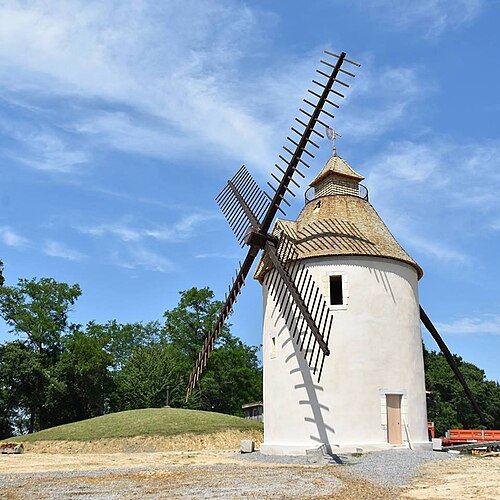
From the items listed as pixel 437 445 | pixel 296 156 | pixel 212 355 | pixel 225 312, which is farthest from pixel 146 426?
pixel 212 355

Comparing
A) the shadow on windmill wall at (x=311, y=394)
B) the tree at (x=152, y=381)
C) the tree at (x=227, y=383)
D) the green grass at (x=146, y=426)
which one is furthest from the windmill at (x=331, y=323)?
the tree at (x=227, y=383)

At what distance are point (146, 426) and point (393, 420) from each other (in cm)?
1503

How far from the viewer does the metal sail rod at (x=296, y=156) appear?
71.4 ft

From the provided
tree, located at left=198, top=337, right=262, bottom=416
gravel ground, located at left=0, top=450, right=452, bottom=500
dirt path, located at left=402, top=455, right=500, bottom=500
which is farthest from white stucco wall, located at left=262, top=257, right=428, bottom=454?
tree, located at left=198, top=337, right=262, bottom=416

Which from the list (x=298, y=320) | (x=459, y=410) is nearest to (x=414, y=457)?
(x=298, y=320)

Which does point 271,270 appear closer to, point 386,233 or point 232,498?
point 386,233

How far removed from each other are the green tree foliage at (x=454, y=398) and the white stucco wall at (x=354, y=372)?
1080 inches

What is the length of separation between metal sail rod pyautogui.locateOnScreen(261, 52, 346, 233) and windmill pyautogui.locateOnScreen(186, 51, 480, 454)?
37 mm

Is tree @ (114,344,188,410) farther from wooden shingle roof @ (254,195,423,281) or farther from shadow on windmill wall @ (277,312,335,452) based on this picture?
shadow on windmill wall @ (277,312,335,452)

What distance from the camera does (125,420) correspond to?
34.0 m

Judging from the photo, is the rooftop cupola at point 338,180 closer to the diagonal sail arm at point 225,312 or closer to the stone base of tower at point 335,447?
the diagonal sail arm at point 225,312

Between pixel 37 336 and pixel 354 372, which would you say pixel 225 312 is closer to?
pixel 354 372

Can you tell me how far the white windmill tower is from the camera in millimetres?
21531

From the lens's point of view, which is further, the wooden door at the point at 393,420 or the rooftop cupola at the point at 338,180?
the rooftop cupola at the point at 338,180
